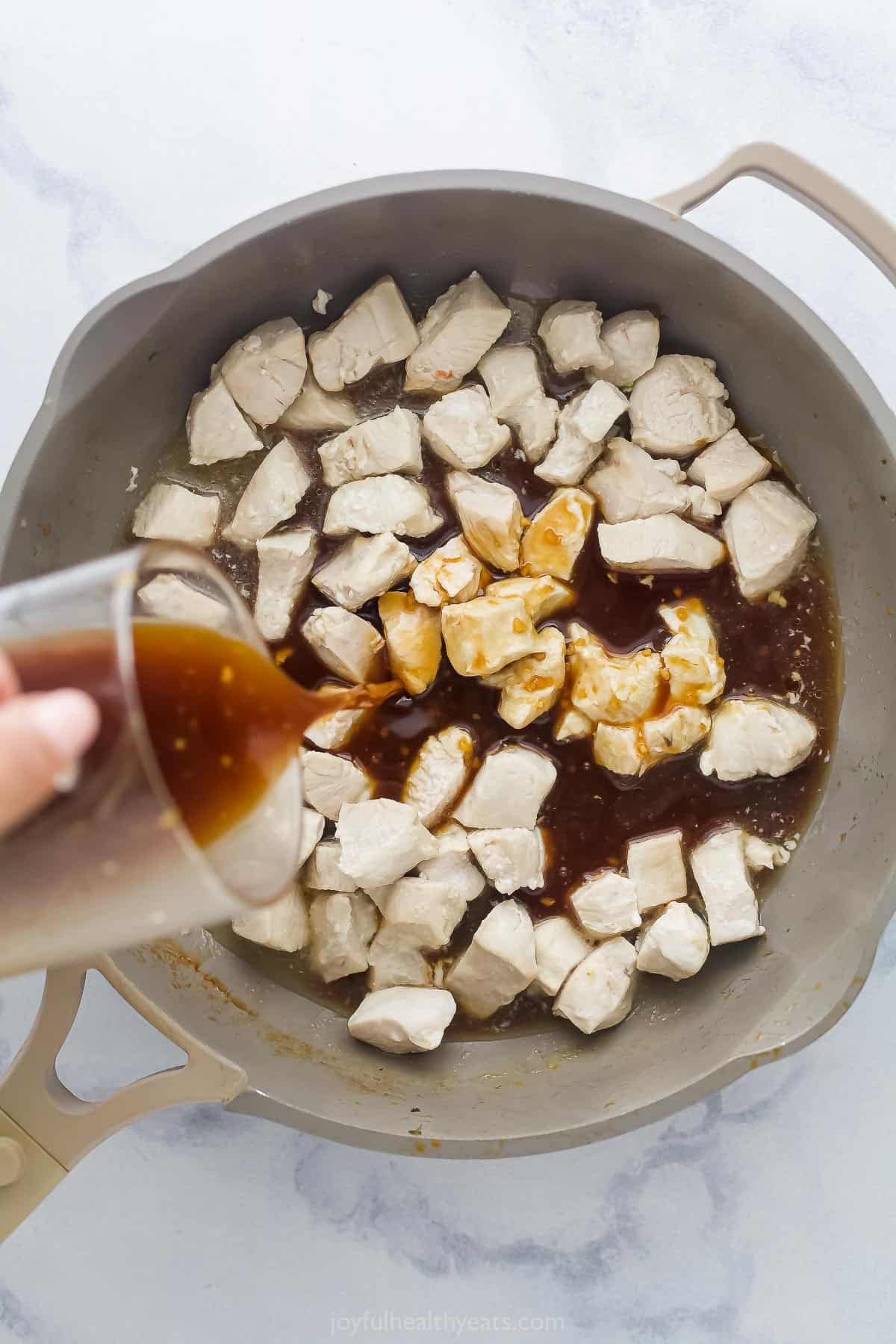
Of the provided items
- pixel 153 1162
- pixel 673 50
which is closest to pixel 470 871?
pixel 153 1162

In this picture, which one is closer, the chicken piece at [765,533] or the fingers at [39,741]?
the fingers at [39,741]

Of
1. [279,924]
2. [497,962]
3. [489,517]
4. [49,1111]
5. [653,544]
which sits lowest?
[49,1111]

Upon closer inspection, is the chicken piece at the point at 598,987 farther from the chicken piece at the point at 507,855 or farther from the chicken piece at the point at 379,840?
the chicken piece at the point at 379,840

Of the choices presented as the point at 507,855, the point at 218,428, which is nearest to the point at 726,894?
the point at 507,855

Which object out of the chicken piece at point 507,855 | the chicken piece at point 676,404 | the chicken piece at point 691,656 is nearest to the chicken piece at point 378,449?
the chicken piece at point 676,404

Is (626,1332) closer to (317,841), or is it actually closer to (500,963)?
(500,963)

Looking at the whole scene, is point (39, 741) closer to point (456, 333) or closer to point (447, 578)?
point (447, 578)
